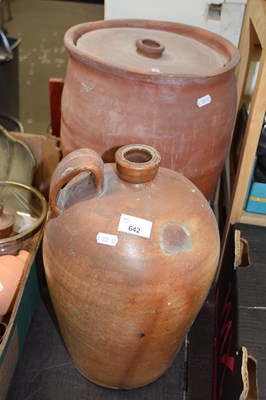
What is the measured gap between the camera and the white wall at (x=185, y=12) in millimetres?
1631

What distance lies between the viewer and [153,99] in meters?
1.20

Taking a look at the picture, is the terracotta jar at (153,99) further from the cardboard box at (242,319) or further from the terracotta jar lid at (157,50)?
the cardboard box at (242,319)

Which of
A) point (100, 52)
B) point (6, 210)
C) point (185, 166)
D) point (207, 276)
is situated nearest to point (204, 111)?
point (185, 166)

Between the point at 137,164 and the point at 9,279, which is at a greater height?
the point at 137,164

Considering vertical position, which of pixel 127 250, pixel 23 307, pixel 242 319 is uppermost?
pixel 127 250

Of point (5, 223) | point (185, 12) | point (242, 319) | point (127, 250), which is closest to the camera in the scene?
point (127, 250)

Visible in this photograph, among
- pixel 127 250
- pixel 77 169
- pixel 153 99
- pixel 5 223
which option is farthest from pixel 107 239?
pixel 5 223

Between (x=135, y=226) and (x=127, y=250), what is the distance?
5 cm

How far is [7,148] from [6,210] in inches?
11.2

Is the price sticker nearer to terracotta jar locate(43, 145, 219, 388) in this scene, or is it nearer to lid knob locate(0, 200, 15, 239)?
terracotta jar locate(43, 145, 219, 388)

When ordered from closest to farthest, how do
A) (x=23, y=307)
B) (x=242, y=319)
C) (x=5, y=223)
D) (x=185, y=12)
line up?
(x=242, y=319) → (x=23, y=307) → (x=5, y=223) → (x=185, y=12)

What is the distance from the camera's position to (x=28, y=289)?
1306 millimetres

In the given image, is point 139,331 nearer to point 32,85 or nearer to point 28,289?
point 28,289

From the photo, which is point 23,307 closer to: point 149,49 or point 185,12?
point 149,49
